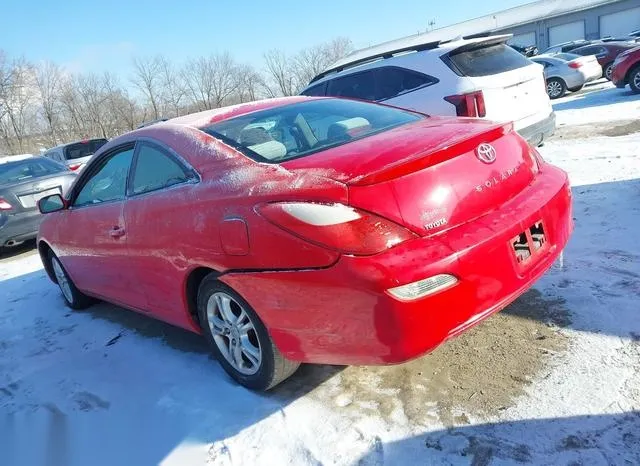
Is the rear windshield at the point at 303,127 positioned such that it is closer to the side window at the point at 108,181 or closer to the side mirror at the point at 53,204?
the side window at the point at 108,181

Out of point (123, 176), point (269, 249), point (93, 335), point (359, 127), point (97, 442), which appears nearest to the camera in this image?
point (269, 249)

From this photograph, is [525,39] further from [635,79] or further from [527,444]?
[527,444]

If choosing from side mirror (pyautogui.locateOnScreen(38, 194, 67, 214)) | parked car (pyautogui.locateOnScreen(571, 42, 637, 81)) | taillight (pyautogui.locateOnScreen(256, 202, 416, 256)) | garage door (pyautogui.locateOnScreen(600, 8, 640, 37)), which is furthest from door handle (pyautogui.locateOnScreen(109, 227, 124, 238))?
garage door (pyautogui.locateOnScreen(600, 8, 640, 37))

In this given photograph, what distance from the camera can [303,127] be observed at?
10.2 ft

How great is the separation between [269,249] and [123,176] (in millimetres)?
1695

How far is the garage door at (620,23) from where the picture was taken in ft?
134

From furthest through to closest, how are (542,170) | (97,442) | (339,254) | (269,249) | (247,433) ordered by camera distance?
(542,170)
(97,442)
(247,433)
(269,249)
(339,254)

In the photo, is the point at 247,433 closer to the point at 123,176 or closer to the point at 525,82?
the point at 123,176

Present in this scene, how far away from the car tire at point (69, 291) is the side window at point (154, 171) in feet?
5.92

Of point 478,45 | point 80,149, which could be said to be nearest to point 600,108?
point 478,45

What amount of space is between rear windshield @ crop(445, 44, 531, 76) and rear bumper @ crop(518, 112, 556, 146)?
0.68 m

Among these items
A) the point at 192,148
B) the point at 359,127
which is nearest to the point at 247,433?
the point at 192,148

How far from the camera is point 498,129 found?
2.66m

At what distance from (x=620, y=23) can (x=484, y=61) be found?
4428 cm
